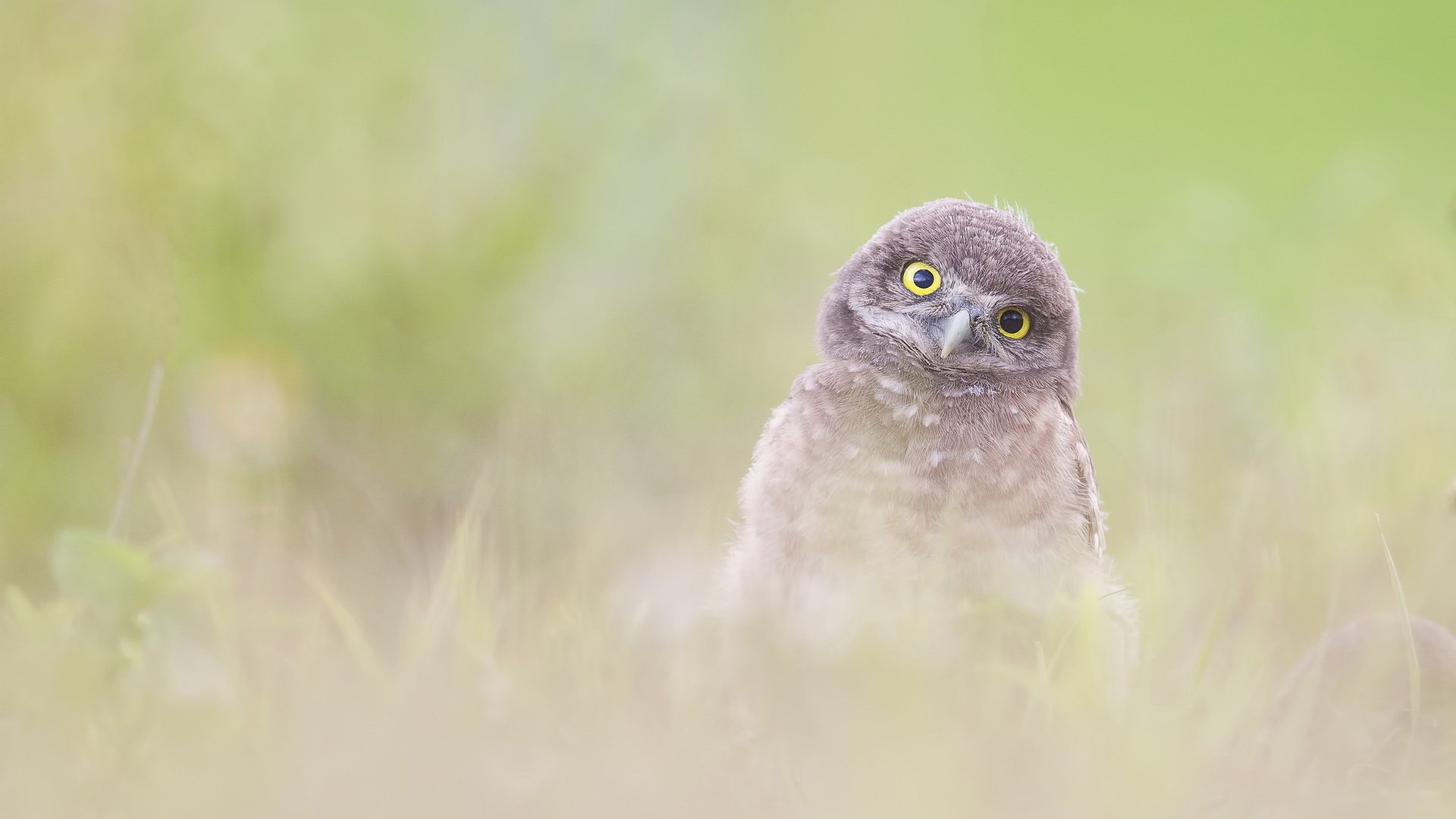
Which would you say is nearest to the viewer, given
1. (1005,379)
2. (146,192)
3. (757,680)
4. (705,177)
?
(757,680)

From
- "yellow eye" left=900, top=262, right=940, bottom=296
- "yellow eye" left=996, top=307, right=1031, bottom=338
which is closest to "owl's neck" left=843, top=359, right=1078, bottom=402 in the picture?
"yellow eye" left=996, top=307, right=1031, bottom=338

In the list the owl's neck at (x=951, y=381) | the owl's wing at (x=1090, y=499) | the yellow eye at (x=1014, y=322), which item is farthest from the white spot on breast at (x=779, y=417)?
the owl's wing at (x=1090, y=499)

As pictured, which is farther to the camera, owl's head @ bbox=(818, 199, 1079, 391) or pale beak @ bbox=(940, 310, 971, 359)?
owl's head @ bbox=(818, 199, 1079, 391)

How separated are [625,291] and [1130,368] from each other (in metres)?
2.36

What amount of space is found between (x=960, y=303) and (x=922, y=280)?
141 mm

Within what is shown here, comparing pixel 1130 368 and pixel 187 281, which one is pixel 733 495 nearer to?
pixel 187 281

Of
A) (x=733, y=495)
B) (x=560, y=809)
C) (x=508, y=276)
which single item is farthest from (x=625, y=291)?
(x=560, y=809)

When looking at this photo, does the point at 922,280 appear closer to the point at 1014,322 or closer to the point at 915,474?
the point at 1014,322

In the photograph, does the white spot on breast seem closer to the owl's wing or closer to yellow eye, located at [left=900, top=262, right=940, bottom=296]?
yellow eye, located at [left=900, top=262, right=940, bottom=296]

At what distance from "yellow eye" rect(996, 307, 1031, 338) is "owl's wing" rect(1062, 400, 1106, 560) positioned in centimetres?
29

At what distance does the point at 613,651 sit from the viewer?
2.77m

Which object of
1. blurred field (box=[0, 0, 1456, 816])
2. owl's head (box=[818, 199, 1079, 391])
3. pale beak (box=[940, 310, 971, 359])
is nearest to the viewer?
blurred field (box=[0, 0, 1456, 816])

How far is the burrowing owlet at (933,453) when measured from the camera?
2.98 metres

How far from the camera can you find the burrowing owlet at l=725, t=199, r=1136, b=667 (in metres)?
2.98
